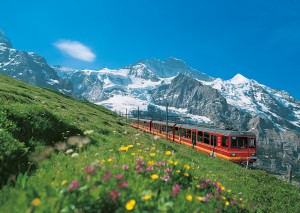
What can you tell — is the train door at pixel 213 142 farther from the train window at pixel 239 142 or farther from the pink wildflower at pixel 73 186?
the pink wildflower at pixel 73 186

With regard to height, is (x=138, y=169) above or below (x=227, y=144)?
above

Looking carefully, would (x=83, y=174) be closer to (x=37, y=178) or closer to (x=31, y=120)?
(x=37, y=178)

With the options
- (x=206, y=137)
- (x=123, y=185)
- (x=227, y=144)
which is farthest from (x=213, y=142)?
(x=123, y=185)

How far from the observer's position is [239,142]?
30.5m

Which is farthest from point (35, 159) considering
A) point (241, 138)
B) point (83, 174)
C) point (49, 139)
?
point (241, 138)

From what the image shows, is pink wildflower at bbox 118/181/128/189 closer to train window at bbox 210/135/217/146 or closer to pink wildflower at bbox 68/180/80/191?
pink wildflower at bbox 68/180/80/191

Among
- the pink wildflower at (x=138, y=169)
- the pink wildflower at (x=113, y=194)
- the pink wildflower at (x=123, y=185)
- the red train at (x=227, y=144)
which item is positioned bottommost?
the red train at (x=227, y=144)

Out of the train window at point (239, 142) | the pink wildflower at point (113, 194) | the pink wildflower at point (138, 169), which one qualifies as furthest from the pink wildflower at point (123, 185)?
the train window at point (239, 142)

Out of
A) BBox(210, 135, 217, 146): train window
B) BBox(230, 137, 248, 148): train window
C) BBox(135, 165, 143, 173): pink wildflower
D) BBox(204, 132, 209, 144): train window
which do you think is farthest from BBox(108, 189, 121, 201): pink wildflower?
BBox(204, 132, 209, 144): train window

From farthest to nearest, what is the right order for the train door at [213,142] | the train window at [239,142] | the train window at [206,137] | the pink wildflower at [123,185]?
the train window at [206,137]
the train door at [213,142]
the train window at [239,142]
the pink wildflower at [123,185]

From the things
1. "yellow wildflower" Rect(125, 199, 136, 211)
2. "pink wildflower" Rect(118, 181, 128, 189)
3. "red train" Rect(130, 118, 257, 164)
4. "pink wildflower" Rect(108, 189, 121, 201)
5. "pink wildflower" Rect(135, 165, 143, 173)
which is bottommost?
"red train" Rect(130, 118, 257, 164)

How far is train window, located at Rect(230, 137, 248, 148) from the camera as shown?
29.9 metres

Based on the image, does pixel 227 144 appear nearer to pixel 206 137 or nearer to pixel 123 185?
pixel 206 137

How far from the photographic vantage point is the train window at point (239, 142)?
98.2ft
